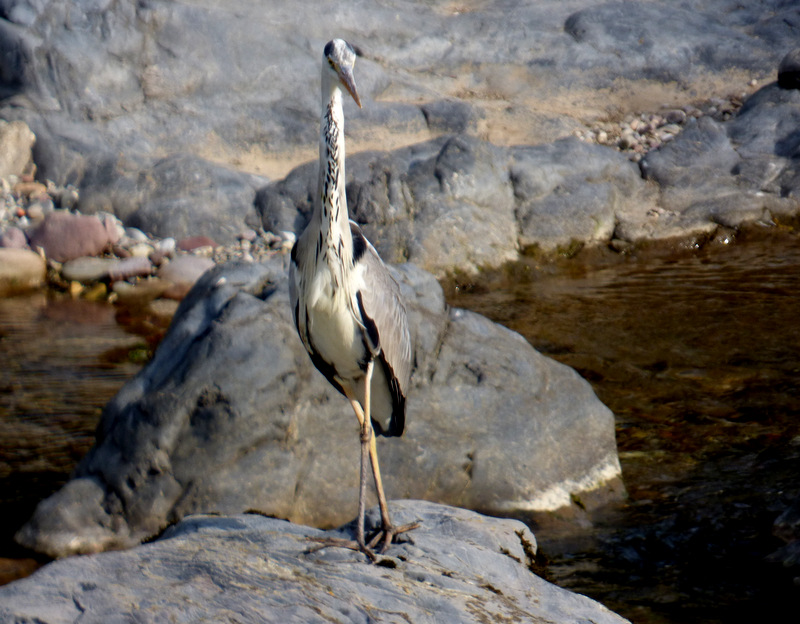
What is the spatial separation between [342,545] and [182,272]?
6.46 metres

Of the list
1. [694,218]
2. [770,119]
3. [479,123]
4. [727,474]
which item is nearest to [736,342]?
[727,474]

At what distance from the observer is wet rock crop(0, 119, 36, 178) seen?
10992 millimetres

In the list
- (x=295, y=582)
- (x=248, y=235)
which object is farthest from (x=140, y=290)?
(x=295, y=582)

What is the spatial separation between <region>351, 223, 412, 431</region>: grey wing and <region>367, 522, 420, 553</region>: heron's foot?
64cm

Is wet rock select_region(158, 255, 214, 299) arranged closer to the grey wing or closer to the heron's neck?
the grey wing

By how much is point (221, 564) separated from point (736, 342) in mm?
5565

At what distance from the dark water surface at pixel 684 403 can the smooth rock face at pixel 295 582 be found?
951 millimetres

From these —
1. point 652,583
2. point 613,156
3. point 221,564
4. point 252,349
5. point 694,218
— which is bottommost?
point 652,583

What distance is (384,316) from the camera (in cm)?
393

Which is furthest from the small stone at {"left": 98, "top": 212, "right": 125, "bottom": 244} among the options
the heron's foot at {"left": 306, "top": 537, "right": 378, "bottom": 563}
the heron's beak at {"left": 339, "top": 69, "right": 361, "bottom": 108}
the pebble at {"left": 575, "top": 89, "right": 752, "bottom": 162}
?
the heron's foot at {"left": 306, "top": 537, "right": 378, "bottom": 563}

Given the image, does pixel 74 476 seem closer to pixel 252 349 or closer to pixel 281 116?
pixel 252 349

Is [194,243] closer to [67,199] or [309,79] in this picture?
[67,199]

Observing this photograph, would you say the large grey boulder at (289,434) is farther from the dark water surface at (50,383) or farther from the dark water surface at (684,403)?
the dark water surface at (50,383)

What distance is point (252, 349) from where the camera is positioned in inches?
197
